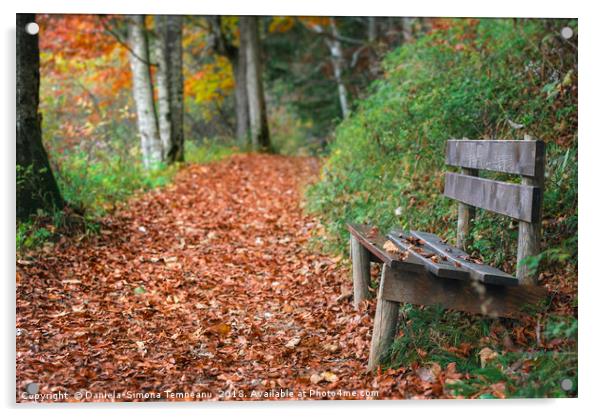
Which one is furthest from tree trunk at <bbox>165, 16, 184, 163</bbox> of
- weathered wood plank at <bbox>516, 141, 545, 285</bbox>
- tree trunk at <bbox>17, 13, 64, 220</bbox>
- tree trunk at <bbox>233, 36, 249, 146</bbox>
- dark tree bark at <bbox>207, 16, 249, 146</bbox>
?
weathered wood plank at <bbox>516, 141, 545, 285</bbox>

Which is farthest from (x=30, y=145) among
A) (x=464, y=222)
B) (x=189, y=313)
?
(x=464, y=222)

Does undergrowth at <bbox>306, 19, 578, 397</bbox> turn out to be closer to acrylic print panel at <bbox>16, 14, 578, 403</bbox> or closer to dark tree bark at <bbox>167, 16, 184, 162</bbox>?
acrylic print panel at <bbox>16, 14, 578, 403</bbox>

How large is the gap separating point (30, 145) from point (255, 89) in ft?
33.7

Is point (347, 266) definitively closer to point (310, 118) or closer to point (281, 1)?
point (281, 1)

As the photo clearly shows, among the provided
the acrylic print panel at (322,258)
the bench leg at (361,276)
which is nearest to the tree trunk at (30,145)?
the acrylic print panel at (322,258)

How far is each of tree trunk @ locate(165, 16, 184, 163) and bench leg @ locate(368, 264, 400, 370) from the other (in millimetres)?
8197

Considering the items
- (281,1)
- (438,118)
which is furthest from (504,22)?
(281,1)

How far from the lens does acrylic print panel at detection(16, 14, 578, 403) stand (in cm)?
349

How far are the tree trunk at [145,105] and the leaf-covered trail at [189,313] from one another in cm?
384

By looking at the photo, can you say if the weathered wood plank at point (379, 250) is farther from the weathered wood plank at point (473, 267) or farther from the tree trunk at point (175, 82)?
the tree trunk at point (175, 82)

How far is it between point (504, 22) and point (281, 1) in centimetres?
352

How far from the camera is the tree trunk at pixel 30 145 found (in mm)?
5316

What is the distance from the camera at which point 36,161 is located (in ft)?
18.3

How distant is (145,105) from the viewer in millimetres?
11023
